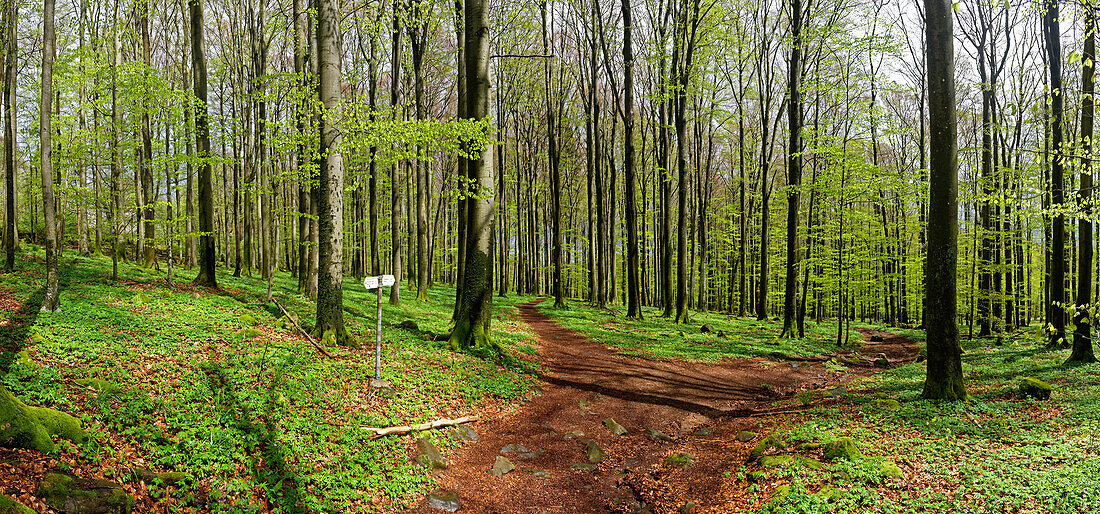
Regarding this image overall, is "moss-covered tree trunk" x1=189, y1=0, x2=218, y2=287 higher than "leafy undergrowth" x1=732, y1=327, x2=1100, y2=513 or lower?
higher

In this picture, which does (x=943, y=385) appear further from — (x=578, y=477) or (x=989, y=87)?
(x=989, y=87)

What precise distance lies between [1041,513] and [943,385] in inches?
160

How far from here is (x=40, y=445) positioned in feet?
12.9

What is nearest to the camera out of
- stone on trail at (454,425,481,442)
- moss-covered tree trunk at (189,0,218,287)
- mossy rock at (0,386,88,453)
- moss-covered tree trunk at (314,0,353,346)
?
mossy rock at (0,386,88,453)

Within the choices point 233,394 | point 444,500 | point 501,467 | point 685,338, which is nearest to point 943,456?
point 501,467

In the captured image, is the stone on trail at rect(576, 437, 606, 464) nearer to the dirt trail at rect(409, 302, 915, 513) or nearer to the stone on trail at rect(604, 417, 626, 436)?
the dirt trail at rect(409, 302, 915, 513)

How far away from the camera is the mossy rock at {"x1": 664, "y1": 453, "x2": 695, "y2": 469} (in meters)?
6.22

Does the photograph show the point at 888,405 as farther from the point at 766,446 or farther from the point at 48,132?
the point at 48,132

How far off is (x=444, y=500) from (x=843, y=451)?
4.44 metres

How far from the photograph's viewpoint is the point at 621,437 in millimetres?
7305

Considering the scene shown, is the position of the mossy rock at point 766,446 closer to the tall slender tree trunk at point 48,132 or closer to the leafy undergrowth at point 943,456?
the leafy undergrowth at point 943,456

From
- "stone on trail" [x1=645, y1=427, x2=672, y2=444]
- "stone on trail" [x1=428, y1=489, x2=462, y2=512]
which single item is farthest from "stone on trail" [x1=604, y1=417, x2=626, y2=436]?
"stone on trail" [x1=428, y1=489, x2=462, y2=512]

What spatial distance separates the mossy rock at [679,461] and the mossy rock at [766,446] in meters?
0.74

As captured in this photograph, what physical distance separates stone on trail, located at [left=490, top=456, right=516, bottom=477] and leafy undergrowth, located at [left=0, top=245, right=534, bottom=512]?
79cm
